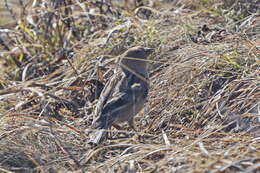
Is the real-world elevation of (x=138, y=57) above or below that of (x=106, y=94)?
above

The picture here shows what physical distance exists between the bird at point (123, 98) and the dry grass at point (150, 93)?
0.13 m

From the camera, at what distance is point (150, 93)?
538cm

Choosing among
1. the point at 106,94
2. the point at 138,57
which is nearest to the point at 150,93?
the point at 138,57

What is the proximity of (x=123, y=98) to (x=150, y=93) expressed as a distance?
15.9 inches

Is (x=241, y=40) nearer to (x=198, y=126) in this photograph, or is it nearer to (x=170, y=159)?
A: (x=198, y=126)

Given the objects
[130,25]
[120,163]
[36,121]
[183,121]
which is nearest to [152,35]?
[130,25]

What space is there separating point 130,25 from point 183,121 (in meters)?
1.78

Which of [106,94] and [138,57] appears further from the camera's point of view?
[138,57]

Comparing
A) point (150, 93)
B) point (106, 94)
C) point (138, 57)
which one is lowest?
point (150, 93)

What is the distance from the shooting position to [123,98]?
505cm

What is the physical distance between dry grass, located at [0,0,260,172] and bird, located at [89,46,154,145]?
135 millimetres

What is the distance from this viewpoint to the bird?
4.78m

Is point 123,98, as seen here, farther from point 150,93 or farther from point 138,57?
point 138,57

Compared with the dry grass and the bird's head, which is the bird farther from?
the dry grass
